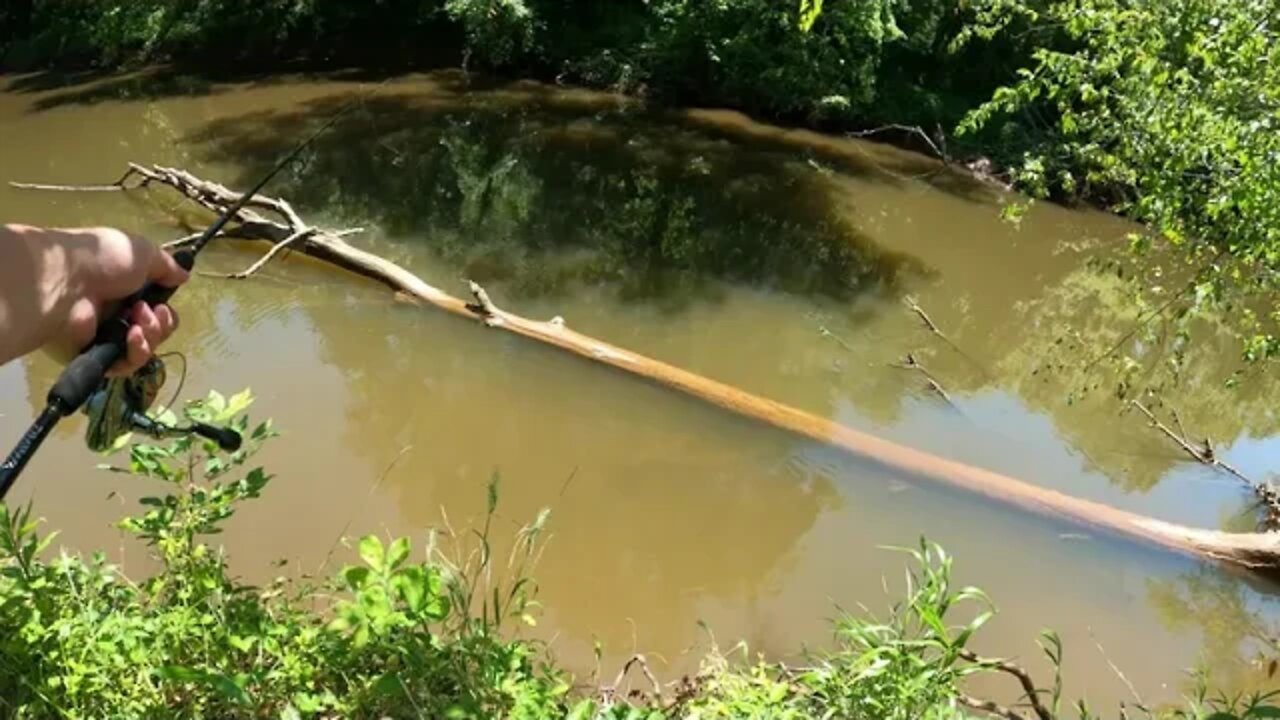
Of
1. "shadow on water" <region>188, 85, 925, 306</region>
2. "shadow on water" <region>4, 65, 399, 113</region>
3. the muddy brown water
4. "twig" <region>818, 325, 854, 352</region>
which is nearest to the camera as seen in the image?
the muddy brown water

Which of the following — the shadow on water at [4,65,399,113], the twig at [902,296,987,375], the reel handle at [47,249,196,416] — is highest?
the reel handle at [47,249,196,416]

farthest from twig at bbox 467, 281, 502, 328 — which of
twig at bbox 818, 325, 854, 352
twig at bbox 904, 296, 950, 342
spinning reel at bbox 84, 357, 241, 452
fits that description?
spinning reel at bbox 84, 357, 241, 452

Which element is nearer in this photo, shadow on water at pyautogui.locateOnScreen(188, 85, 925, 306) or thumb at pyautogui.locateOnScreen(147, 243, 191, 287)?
thumb at pyautogui.locateOnScreen(147, 243, 191, 287)

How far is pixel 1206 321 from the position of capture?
8758 mm

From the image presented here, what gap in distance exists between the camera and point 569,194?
10.9 meters

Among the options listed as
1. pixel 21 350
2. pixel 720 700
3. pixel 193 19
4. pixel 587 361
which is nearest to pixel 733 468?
pixel 587 361

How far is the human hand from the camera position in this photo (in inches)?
59.8

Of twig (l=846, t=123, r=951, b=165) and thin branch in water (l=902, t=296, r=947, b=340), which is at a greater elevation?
twig (l=846, t=123, r=951, b=165)

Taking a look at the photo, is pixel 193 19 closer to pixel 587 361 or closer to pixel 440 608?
pixel 587 361

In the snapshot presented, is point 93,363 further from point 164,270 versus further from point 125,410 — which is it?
point 125,410

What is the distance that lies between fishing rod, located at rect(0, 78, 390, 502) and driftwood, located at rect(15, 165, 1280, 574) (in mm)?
4403

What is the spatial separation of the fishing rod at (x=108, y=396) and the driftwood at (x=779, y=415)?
14.4 feet

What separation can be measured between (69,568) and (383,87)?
12993 millimetres

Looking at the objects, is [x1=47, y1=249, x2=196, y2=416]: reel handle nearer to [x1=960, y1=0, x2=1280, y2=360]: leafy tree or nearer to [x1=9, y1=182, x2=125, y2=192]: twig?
[x1=960, y1=0, x2=1280, y2=360]: leafy tree
